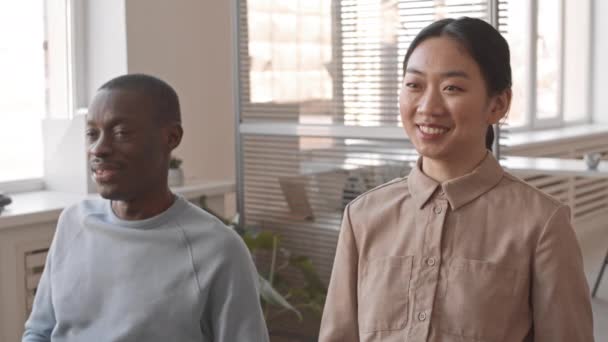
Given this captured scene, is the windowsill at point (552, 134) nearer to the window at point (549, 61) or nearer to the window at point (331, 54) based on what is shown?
the window at point (549, 61)

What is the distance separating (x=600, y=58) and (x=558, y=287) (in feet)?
22.3

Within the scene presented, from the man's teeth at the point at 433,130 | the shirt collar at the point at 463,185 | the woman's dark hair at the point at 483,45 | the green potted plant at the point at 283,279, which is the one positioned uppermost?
the woman's dark hair at the point at 483,45

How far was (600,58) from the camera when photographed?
25.2ft

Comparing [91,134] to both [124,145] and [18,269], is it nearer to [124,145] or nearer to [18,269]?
[124,145]

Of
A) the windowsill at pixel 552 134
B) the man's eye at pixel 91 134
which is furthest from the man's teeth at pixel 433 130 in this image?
the windowsill at pixel 552 134

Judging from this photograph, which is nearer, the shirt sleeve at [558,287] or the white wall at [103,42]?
the shirt sleeve at [558,287]

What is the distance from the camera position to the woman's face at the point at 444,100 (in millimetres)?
1340

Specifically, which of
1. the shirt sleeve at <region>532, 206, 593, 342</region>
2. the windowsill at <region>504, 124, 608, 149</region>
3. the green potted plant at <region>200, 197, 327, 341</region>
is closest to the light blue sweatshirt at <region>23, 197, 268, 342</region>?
the shirt sleeve at <region>532, 206, 593, 342</region>

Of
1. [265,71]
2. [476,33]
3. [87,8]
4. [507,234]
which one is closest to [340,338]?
[507,234]

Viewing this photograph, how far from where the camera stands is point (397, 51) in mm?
3410

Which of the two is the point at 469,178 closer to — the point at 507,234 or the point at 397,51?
the point at 507,234

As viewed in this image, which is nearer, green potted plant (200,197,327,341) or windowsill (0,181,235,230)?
windowsill (0,181,235,230)

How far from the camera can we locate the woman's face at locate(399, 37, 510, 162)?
134cm

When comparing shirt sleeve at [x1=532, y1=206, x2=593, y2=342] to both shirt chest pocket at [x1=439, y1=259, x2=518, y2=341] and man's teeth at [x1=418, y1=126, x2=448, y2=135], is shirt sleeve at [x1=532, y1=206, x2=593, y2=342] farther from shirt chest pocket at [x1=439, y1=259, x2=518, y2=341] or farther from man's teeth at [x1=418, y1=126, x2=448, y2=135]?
man's teeth at [x1=418, y1=126, x2=448, y2=135]
